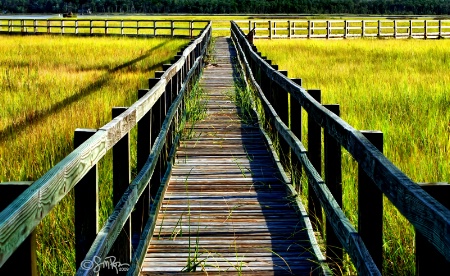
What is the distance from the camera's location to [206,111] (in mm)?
10844

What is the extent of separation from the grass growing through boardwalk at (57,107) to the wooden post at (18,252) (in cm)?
220

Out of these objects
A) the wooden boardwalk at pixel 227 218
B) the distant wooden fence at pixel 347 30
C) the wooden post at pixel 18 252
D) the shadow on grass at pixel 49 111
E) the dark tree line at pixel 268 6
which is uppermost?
the dark tree line at pixel 268 6

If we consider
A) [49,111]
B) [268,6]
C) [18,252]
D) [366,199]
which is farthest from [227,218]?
[268,6]

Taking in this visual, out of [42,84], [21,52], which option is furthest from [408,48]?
[42,84]

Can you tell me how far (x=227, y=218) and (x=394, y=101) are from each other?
7.90 meters

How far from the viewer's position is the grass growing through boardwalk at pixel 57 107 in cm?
500

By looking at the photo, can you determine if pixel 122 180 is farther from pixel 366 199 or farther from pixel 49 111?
pixel 49 111

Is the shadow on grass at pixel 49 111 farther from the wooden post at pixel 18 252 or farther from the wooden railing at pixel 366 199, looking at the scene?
the wooden post at pixel 18 252

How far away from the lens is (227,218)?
17.1 feet

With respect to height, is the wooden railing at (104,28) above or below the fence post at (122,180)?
above

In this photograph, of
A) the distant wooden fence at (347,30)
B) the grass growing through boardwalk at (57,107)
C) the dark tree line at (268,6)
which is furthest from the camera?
the dark tree line at (268,6)

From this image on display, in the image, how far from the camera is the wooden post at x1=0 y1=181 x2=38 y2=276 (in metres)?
2.05

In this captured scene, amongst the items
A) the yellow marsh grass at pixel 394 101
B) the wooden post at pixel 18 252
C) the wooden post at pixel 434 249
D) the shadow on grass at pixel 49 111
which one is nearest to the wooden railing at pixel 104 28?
the yellow marsh grass at pixel 394 101

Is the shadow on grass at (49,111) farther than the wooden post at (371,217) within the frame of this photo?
Yes
